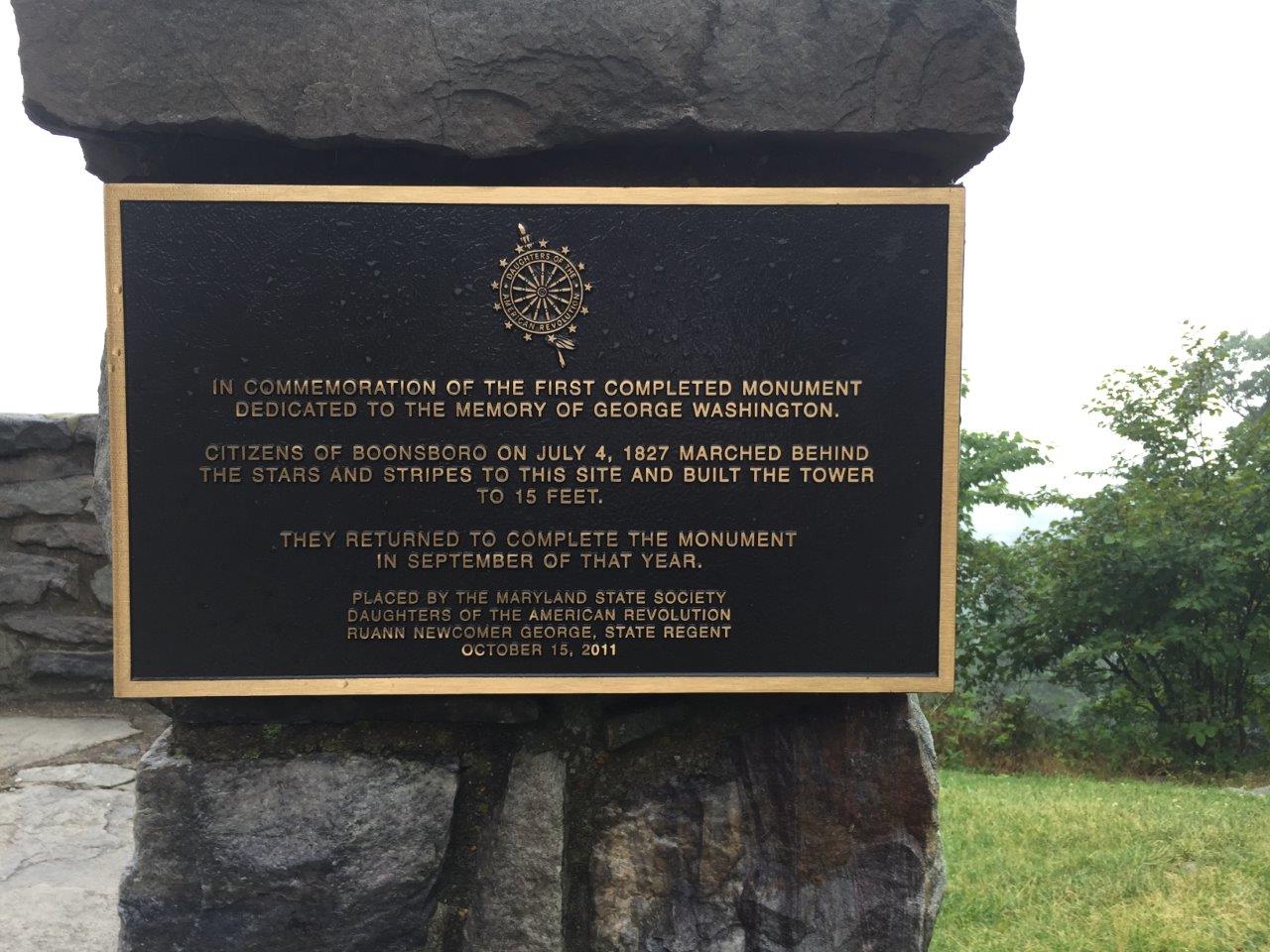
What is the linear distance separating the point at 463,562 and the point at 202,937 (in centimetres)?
120

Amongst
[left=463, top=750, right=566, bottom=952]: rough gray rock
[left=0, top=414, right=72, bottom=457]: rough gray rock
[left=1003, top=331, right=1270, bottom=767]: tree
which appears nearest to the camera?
[left=463, top=750, right=566, bottom=952]: rough gray rock

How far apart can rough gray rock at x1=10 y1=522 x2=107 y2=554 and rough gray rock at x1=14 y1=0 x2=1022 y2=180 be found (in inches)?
134

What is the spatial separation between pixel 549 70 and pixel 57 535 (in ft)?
14.0

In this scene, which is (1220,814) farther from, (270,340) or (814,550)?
(270,340)

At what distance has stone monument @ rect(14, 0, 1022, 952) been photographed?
2.48 meters

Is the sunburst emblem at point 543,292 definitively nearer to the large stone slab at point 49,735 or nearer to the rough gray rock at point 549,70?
the rough gray rock at point 549,70

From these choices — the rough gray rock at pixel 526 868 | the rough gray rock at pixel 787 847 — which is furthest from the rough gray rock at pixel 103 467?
the rough gray rock at pixel 787 847

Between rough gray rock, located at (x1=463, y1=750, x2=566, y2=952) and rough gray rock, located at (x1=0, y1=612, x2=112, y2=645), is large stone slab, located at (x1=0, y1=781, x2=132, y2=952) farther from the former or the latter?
rough gray rock, located at (x1=463, y1=750, x2=566, y2=952)

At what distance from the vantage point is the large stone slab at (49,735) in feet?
15.1

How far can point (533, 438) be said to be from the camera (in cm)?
256

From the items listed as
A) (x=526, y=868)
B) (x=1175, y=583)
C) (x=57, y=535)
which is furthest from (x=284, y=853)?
(x=1175, y=583)

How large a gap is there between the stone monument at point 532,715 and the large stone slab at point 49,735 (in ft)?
8.32

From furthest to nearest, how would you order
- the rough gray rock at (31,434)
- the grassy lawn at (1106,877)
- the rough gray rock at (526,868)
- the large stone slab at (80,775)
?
the rough gray rock at (31,434)
the large stone slab at (80,775)
the grassy lawn at (1106,877)
the rough gray rock at (526,868)

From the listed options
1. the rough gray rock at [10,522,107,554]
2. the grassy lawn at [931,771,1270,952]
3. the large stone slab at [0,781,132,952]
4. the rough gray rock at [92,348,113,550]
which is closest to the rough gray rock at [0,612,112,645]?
→ the rough gray rock at [10,522,107,554]
